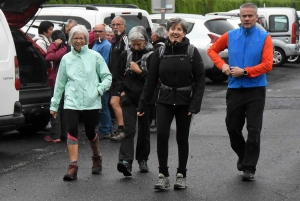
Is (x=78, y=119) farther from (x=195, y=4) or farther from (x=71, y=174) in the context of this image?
(x=195, y=4)

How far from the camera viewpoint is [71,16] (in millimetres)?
16172

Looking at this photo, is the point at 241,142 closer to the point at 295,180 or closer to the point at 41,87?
the point at 295,180

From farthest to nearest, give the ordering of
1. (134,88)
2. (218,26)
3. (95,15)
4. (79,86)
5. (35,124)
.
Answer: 1. (218,26)
2. (95,15)
3. (35,124)
4. (134,88)
5. (79,86)

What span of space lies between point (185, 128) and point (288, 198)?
1246 mm

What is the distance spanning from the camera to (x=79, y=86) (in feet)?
31.1

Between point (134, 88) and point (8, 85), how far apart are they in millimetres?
1834

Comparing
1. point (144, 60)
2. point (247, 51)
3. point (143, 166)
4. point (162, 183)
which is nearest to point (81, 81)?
point (144, 60)

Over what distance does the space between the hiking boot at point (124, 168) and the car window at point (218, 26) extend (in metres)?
12.6

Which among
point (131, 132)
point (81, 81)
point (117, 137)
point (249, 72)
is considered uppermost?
point (249, 72)

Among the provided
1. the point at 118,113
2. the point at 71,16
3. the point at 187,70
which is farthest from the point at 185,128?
the point at 71,16

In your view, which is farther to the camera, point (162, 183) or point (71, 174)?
point (71, 174)

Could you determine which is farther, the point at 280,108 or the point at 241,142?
the point at 280,108

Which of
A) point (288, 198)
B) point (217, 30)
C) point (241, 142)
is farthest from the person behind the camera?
point (217, 30)

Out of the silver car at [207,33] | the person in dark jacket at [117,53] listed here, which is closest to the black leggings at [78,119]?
the person in dark jacket at [117,53]
